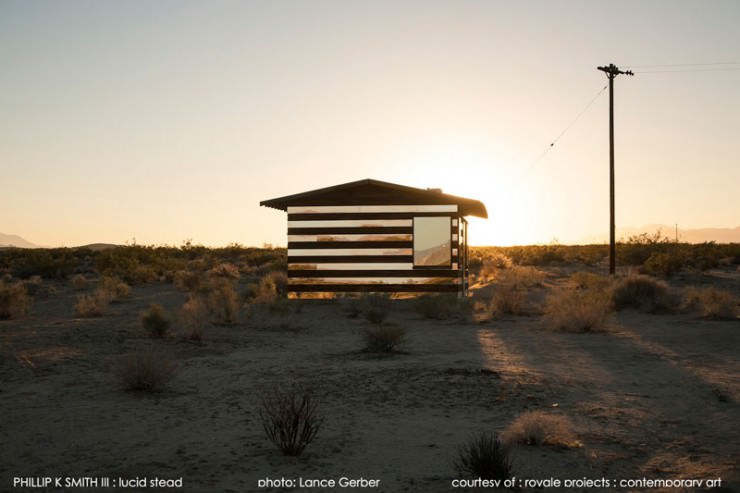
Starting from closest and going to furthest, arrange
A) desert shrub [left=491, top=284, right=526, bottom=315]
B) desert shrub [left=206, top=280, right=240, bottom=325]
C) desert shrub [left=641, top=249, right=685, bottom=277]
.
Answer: desert shrub [left=206, top=280, right=240, bottom=325]
desert shrub [left=491, top=284, right=526, bottom=315]
desert shrub [left=641, top=249, right=685, bottom=277]

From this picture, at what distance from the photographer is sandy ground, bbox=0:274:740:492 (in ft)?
16.7

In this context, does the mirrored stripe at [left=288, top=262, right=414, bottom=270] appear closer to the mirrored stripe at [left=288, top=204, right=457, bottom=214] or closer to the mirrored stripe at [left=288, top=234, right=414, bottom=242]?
the mirrored stripe at [left=288, top=234, right=414, bottom=242]

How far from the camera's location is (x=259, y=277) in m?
29.4

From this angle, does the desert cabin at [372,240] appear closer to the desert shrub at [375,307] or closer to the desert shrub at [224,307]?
the desert shrub at [375,307]

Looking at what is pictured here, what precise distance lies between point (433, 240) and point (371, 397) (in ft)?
40.9

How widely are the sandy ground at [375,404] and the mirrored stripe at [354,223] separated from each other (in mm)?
6986

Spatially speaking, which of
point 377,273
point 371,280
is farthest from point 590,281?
point 371,280

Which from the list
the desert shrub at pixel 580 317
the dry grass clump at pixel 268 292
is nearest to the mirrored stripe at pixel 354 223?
the dry grass clump at pixel 268 292

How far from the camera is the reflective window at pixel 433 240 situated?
1959 centimetres

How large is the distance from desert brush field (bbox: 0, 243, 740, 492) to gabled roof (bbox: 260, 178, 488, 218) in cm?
448

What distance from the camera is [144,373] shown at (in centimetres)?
762

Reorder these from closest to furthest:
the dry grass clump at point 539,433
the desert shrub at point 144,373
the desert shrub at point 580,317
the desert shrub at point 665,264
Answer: the dry grass clump at point 539,433 → the desert shrub at point 144,373 → the desert shrub at point 580,317 → the desert shrub at point 665,264

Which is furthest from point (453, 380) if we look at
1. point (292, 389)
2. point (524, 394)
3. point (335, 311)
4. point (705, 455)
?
point (335, 311)

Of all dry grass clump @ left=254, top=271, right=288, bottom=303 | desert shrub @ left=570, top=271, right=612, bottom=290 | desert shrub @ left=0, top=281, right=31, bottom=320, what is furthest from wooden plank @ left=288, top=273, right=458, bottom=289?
desert shrub @ left=0, top=281, right=31, bottom=320
